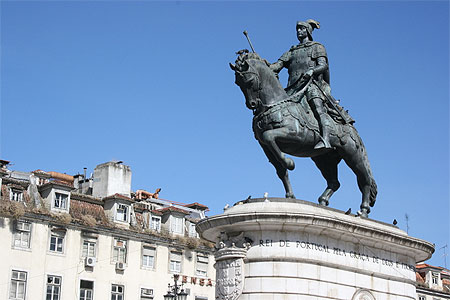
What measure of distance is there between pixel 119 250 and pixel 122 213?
239 centimetres

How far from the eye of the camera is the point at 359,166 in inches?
808

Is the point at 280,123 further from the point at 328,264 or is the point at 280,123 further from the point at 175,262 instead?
the point at 175,262

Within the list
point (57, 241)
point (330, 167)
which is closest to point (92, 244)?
point (57, 241)

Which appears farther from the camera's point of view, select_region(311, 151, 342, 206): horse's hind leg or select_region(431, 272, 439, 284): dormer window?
select_region(431, 272, 439, 284): dormer window

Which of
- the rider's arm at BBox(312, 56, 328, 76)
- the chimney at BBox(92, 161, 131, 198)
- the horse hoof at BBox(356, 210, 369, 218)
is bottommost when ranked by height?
the horse hoof at BBox(356, 210, 369, 218)

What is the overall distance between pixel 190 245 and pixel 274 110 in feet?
102

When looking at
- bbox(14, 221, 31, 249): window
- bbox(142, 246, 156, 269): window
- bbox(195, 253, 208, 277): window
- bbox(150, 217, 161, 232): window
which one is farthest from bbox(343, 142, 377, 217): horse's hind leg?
bbox(195, 253, 208, 277): window

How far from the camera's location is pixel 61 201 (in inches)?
1756

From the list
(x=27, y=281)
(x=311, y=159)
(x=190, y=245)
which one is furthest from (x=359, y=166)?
(x=190, y=245)

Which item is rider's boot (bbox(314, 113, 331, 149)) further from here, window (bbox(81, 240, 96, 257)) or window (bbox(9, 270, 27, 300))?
window (bbox(81, 240, 96, 257))

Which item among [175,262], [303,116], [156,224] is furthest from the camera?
[156,224]

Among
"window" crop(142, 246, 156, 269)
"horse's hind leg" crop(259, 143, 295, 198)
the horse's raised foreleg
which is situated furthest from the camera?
"window" crop(142, 246, 156, 269)

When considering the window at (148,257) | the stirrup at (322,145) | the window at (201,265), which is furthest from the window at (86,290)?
the stirrup at (322,145)

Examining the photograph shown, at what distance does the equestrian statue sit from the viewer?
62.2ft
